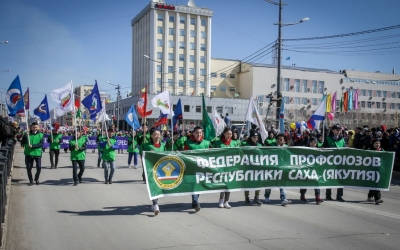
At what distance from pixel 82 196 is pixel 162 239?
4.63m

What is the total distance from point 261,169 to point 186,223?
8.33 feet

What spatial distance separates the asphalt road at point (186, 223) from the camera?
611 centimetres

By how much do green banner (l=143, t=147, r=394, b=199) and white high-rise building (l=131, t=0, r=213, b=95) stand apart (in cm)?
5777

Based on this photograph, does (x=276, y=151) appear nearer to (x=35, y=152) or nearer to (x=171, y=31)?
(x=35, y=152)

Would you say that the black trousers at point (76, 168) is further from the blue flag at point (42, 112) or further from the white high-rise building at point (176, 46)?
the white high-rise building at point (176, 46)

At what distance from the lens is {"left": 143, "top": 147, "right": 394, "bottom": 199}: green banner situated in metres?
8.19

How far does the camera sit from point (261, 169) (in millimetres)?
9047

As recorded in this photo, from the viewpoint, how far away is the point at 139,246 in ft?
19.2

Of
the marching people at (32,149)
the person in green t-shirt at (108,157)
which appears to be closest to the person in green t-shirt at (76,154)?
the person in green t-shirt at (108,157)

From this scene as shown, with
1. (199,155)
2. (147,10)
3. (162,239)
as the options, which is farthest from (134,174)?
(147,10)

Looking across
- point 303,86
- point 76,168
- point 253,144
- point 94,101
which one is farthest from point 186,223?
point 303,86

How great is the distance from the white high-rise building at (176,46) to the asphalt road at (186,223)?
5742 cm

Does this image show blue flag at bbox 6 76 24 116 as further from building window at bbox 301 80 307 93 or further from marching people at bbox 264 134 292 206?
building window at bbox 301 80 307 93

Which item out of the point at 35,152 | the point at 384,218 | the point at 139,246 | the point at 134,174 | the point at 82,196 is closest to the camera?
the point at 139,246
